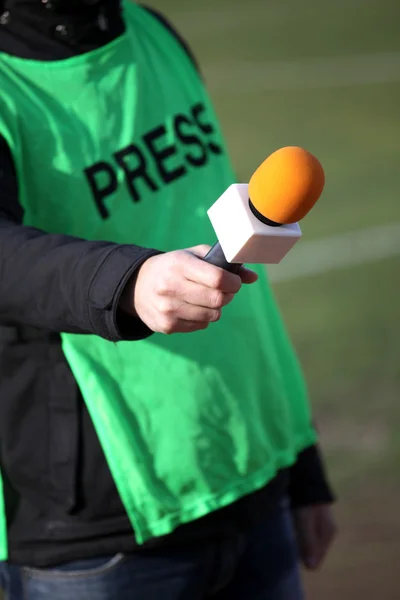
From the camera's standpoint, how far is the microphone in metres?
1.18

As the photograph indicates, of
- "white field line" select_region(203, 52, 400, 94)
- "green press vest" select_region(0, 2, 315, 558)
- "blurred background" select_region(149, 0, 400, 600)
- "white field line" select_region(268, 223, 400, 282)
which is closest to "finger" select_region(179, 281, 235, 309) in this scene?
"green press vest" select_region(0, 2, 315, 558)

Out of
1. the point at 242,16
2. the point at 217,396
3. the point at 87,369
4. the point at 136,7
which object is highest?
the point at 136,7

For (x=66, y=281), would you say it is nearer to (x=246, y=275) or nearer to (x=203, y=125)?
(x=246, y=275)

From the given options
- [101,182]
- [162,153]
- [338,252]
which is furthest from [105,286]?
[338,252]

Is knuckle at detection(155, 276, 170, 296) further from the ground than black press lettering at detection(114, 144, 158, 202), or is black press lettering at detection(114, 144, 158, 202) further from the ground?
knuckle at detection(155, 276, 170, 296)

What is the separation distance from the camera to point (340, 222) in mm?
7305

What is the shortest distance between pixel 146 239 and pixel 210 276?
2.00 ft

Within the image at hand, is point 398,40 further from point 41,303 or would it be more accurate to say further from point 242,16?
point 41,303

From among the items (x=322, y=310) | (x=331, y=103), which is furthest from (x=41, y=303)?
(x=331, y=103)

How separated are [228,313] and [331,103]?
894 centimetres

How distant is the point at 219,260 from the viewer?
1.28 metres

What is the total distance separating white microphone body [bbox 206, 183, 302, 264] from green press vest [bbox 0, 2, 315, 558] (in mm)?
557

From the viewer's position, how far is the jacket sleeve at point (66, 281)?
1.37 metres

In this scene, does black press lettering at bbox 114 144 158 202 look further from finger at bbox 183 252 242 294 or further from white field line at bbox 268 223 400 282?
white field line at bbox 268 223 400 282
